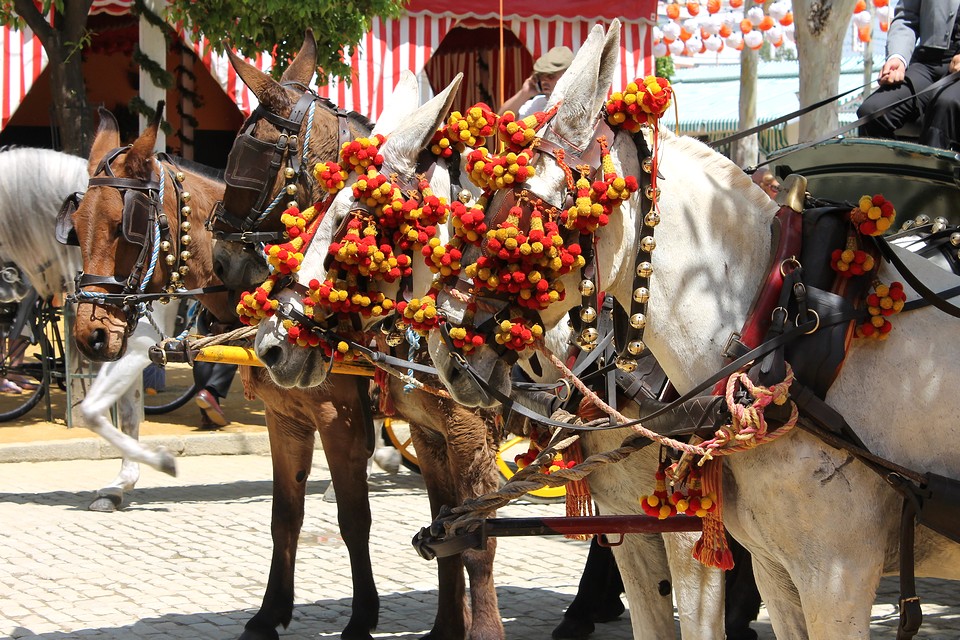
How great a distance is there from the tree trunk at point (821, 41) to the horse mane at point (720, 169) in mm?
5407

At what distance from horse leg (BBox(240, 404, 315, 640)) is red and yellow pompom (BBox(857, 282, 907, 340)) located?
10.0ft

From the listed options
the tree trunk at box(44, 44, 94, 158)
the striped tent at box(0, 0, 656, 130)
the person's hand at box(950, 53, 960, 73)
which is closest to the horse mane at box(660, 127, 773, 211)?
the person's hand at box(950, 53, 960, 73)

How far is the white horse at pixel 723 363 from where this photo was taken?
9.02 ft

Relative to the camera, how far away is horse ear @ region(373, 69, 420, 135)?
426 centimetres

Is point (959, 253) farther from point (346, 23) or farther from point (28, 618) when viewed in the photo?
point (346, 23)

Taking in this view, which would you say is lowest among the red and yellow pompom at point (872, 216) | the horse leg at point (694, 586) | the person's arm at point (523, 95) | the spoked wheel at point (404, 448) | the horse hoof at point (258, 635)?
the spoked wheel at point (404, 448)

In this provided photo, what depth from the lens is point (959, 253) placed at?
130 inches

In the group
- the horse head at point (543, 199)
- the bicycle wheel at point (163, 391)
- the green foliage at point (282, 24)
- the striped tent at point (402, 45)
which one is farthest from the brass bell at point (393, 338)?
the striped tent at point (402, 45)

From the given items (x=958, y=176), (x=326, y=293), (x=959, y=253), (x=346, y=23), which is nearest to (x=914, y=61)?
(x=958, y=176)

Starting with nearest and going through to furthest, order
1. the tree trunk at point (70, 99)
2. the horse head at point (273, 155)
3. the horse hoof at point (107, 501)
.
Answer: the horse head at point (273, 155) < the horse hoof at point (107, 501) < the tree trunk at point (70, 99)

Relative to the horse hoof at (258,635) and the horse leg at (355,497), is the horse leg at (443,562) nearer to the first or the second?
the horse leg at (355,497)

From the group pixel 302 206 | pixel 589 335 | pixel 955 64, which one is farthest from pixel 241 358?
pixel 955 64

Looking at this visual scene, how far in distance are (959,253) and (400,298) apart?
1.72m

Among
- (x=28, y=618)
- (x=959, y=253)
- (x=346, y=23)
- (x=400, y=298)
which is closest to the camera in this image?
(x=959, y=253)
